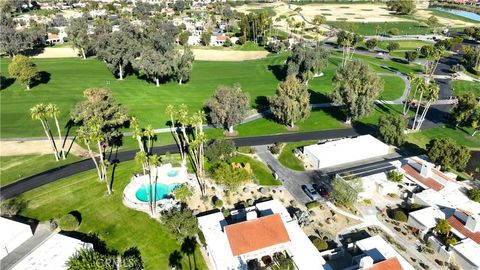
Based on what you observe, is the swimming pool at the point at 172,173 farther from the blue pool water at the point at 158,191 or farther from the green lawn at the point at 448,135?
the green lawn at the point at 448,135

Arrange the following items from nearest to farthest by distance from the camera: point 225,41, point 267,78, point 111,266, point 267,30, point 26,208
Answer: point 111,266, point 26,208, point 267,78, point 225,41, point 267,30

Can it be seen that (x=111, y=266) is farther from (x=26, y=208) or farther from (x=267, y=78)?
(x=267, y=78)

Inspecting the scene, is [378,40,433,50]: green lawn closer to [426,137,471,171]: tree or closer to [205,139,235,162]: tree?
[426,137,471,171]: tree

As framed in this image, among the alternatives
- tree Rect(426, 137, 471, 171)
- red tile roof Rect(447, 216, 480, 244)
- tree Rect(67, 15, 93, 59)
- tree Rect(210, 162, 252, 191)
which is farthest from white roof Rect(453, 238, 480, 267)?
tree Rect(67, 15, 93, 59)

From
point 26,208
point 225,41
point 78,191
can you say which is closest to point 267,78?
point 225,41

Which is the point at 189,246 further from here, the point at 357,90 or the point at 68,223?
the point at 357,90

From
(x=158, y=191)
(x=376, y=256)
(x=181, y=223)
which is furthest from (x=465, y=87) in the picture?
(x=181, y=223)
